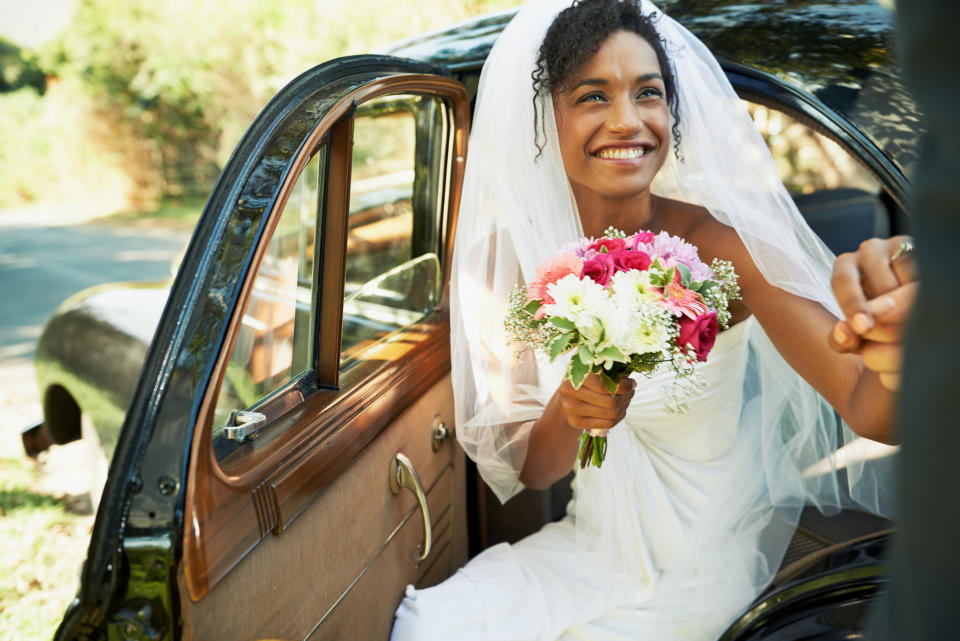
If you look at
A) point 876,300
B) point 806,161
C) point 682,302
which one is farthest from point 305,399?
point 806,161

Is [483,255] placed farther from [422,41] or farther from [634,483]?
[422,41]

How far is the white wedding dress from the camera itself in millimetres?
1939

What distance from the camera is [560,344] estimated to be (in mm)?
1536

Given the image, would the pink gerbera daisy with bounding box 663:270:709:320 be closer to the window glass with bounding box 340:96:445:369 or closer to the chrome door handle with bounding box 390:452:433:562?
the chrome door handle with bounding box 390:452:433:562

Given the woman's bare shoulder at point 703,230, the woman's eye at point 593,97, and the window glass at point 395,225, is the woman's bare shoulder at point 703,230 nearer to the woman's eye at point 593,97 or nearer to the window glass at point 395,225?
the woman's eye at point 593,97

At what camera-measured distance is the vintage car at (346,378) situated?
1.25 metres

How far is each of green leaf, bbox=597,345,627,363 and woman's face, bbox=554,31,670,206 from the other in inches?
26.6

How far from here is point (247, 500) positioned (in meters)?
1.38

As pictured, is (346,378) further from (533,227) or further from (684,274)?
(684,274)

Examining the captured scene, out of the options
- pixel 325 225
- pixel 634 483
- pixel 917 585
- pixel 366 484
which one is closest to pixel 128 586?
pixel 366 484

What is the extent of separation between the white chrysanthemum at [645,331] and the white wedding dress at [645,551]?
0.63 metres

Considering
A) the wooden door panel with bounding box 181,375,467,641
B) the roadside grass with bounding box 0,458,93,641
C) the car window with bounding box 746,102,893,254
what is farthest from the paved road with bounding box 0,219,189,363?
the car window with bounding box 746,102,893,254

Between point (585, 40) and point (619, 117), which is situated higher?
point (585, 40)

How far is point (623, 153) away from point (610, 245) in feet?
1.39
